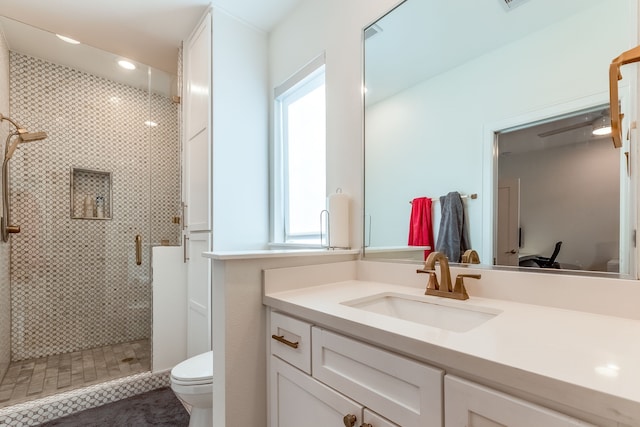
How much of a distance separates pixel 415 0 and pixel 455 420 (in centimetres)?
164

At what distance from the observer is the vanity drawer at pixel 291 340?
0.97 meters

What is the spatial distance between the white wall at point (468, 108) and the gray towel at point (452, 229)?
33 millimetres

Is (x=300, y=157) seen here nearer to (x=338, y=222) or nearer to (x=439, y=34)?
(x=338, y=222)

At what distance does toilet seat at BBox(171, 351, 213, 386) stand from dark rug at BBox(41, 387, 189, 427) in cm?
52

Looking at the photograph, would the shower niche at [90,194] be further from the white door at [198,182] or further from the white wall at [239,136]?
the white wall at [239,136]

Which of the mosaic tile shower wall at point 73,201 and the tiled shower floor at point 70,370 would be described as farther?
the mosaic tile shower wall at point 73,201

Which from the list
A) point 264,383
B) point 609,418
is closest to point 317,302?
point 264,383

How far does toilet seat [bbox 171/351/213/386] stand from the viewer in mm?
1379

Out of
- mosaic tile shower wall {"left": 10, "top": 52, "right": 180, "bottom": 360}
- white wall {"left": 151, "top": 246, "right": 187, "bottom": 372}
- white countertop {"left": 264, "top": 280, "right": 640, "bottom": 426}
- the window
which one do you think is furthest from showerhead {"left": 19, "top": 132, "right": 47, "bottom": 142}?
white countertop {"left": 264, "top": 280, "right": 640, "bottom": 426}

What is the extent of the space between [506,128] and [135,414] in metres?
2.49

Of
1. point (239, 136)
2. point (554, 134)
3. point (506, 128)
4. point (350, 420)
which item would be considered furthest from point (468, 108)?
point (239, 136)

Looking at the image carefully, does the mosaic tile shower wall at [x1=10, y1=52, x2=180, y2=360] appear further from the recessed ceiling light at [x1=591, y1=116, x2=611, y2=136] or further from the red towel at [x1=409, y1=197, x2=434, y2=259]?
the recessed ceiling light at [x1=591, y1=116, x2=611, y2=136]

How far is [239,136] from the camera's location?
83.7 inches

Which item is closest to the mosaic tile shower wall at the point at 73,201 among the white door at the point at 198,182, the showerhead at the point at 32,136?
the showerhead at the point at 32,136
